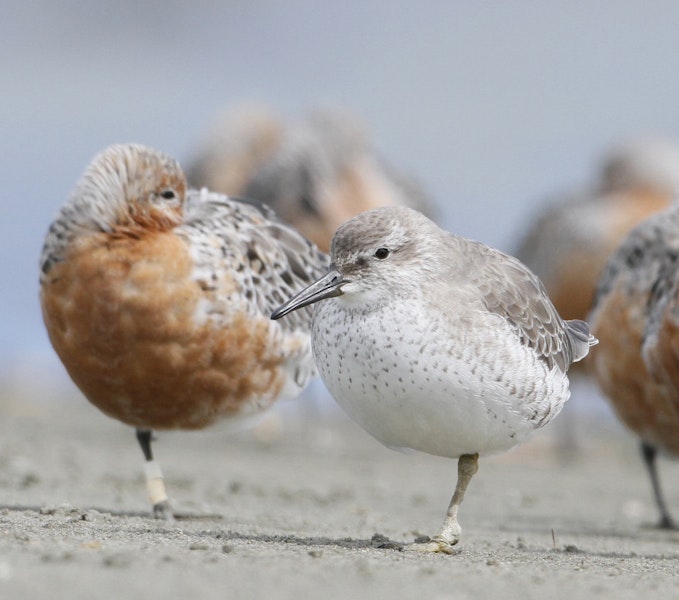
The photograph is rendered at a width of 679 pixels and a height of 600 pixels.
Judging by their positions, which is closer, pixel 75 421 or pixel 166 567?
pixel 166 567

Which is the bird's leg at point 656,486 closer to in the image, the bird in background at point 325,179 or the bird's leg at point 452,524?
the bird's leg at point 452,524

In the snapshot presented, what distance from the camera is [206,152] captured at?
720 inches

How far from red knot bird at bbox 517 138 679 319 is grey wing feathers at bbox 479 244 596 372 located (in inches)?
277

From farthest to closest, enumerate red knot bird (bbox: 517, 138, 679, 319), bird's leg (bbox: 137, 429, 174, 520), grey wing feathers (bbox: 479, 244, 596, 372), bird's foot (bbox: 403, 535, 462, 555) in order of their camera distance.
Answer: red knot bird (bbox: 517, 138, 679, 319) < bird's leg (bbox: 137, 429, 174, 520) < grey wing feathers (bbox: 479, 244, 596, 372) < bird's foot (bbox: 403, 535, 462, 555)

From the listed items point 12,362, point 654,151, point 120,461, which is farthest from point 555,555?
point 12,362

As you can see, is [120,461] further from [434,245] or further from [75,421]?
[434,245]

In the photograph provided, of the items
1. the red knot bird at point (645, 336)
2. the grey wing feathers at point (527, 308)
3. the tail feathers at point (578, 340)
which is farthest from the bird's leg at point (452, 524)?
the red knot bird at point (645, 336)

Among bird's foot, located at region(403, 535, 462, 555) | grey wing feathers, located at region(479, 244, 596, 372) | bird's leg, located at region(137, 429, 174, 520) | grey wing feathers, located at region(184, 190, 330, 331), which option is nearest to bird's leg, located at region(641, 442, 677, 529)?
grey wing feathers, located at region(479, 244, 596, 372)

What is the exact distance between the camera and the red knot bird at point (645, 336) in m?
8.79

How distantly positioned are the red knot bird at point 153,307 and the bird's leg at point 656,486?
307 centimetres

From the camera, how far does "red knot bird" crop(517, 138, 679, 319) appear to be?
47.7ft

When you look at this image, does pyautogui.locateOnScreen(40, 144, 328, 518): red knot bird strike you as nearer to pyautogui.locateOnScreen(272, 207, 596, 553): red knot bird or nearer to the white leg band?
the white leg band

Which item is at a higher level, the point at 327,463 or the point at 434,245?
the point at 434,245

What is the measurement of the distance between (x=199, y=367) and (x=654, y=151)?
9.73 meters
